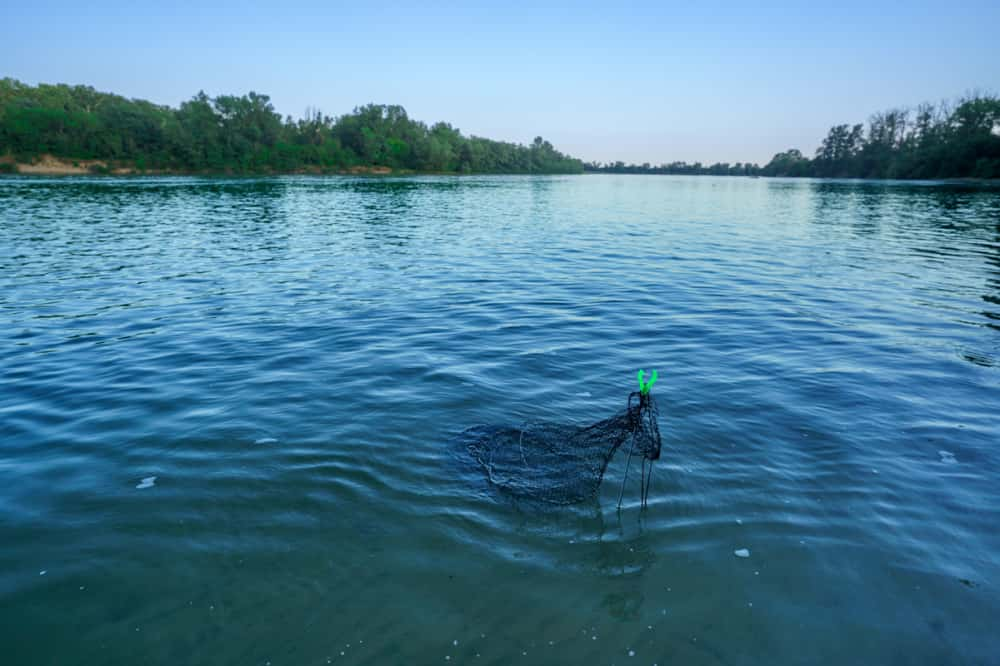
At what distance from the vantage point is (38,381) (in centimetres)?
899

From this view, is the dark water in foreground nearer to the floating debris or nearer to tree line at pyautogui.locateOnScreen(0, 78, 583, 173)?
the floating debris

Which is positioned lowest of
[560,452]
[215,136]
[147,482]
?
[147,482]

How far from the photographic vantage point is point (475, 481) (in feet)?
20.2

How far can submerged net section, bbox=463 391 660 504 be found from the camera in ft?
18.6

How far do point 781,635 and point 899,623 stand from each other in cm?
102

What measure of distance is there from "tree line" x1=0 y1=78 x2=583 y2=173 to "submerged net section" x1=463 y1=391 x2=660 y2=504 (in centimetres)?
13024

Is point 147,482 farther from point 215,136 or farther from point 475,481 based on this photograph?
point 215,136

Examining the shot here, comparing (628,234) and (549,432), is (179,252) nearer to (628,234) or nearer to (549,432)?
(549,432)

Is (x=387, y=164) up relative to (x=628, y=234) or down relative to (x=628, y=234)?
up

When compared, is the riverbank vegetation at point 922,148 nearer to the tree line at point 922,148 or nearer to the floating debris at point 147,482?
the tree line at point 922,148

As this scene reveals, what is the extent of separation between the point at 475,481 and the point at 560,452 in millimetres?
1198

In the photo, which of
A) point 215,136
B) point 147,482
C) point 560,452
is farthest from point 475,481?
point 215,136

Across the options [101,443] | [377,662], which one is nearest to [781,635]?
[377,662]

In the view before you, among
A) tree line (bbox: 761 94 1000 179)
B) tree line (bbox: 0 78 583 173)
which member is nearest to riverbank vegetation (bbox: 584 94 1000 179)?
tree line (bbox: 761 94 1000 179)
